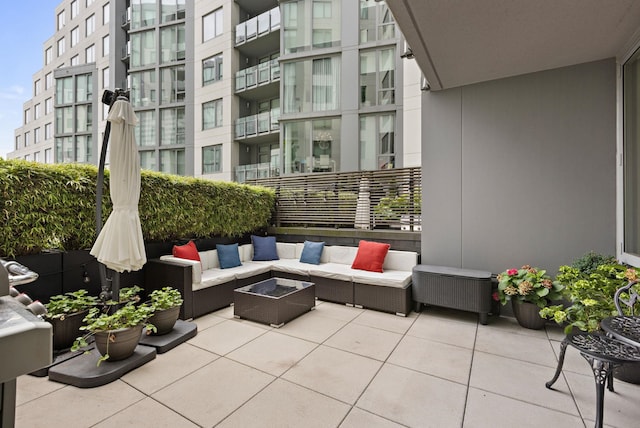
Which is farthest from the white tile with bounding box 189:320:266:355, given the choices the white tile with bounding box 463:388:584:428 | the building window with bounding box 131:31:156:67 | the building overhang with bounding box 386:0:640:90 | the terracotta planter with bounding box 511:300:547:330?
the building window with bounding box 131:31:156:67

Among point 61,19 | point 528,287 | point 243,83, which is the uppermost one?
point 61,19

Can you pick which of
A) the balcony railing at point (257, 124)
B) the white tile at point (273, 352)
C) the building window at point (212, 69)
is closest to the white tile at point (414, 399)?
the white tile at point (273, 352)

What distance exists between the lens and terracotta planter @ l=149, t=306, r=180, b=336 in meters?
3.14

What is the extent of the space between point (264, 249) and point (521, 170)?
4.31m

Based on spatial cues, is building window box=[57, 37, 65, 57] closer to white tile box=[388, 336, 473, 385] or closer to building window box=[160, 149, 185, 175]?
building window box=[160, 149, 185, 175]

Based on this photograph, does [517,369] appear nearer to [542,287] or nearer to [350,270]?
[542,287]

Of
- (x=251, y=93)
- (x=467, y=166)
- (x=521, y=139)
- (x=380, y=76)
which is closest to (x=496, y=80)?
(x=521, y=139)

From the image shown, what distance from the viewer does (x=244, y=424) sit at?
1.93m

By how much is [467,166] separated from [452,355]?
8.51ft

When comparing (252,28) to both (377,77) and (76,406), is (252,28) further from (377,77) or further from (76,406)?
(76,406)

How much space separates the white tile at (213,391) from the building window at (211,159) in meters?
10.8

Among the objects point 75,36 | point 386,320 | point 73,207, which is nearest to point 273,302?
point 386,320

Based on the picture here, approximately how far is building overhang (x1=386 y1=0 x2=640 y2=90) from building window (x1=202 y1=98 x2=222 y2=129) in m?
10.4

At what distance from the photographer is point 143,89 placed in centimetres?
1394
